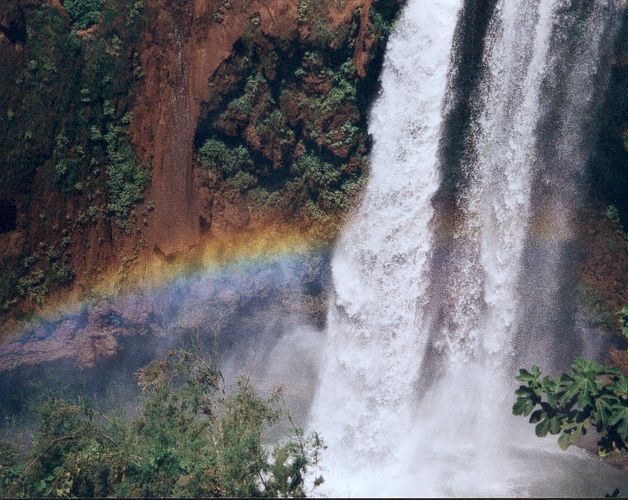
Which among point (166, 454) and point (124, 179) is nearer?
point (166, 454)

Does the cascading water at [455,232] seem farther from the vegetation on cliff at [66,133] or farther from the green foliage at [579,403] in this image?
the vegetation on cliff at [66,133]

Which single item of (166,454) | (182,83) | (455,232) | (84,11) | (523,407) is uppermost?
(84,11)

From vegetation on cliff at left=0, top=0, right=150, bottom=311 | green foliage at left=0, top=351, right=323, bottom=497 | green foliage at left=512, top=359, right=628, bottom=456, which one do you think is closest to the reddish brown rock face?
vegetation on cliff at left=0, top=0, right=150, bottom=311

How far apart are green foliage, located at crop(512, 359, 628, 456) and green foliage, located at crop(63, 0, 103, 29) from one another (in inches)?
463

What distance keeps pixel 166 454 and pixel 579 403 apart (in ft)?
21.1

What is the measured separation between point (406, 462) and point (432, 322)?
3688 millimetres

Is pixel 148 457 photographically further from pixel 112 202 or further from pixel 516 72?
pixel 516 72

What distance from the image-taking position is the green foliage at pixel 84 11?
1889 centimetres

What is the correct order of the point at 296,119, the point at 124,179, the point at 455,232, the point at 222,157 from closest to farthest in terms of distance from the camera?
the point at 455,232, the point at 124,179, the point at 222,157, the point at 296,119

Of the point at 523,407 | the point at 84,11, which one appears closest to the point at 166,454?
the point at 523,407

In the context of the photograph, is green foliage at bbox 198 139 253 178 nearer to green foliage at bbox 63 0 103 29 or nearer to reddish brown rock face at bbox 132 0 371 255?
reddish brown rock face at bbox 132 0 371 255

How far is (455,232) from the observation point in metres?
19.3

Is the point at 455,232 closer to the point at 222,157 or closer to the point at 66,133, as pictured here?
the point at 222,157

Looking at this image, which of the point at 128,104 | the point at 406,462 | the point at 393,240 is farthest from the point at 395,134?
the point at 406,462
